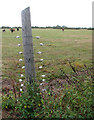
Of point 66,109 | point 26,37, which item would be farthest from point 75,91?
point 26,37

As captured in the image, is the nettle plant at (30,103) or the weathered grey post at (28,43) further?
the weathered grey post at (28,43)

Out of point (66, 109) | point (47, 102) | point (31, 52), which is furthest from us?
point (31, 52)

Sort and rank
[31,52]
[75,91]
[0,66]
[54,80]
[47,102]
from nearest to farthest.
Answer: [47,102] → [75,91] → [31,52] → [54,80] → [0,66]

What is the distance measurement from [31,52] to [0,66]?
11.7 ft

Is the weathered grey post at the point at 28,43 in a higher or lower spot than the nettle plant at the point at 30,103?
higher

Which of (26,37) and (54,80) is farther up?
(26,37)

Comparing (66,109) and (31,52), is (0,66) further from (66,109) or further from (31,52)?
(66,109)

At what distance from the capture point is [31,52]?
3799 mm

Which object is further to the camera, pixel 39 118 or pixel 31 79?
pixel 31 79

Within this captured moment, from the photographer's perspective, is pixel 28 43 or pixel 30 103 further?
pixel 28 43

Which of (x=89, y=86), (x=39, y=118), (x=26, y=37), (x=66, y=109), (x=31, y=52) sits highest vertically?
(x=26, y=37)

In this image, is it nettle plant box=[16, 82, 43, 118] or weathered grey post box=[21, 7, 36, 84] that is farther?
weathered grey post box=[21, 7, 36, 84]

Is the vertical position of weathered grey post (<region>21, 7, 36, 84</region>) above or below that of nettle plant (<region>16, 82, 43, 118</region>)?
above

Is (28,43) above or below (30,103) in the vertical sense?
above
